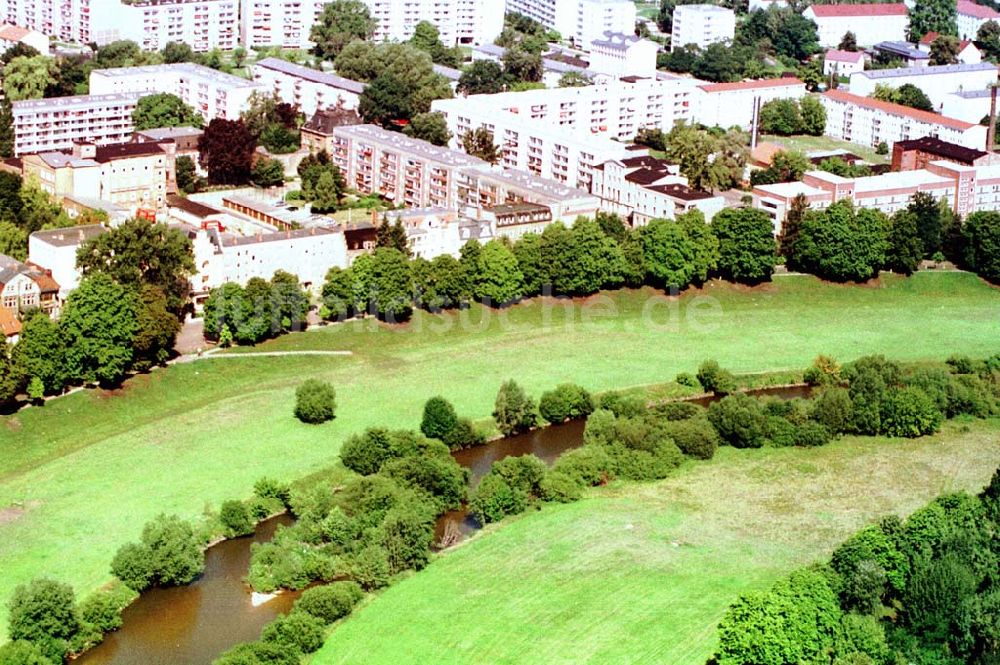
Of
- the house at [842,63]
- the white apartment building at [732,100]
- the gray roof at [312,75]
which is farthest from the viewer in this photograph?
the house at [842,63]

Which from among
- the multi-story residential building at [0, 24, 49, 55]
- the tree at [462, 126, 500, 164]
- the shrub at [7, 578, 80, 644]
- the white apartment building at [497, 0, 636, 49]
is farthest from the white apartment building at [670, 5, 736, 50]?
the shrub at [7, 578, 80, 644]

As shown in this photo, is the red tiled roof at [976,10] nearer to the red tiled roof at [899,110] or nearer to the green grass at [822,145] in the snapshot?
the red tiled roof at [899,110]

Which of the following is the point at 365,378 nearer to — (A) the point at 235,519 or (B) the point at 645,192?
(A) the point at 235,519

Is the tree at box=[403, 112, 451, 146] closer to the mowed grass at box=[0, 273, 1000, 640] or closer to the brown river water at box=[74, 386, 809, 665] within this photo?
the mowed grass at box=[0, 273, 1000, 640]

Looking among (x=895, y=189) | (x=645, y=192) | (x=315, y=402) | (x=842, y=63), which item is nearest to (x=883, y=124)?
(x=895, y=189)

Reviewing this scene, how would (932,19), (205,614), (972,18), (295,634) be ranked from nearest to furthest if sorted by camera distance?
(295,634)
(205,614)
(932,19)
(972,18)

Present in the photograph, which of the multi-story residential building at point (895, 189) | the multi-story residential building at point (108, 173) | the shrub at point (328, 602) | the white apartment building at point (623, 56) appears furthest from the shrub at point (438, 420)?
the white apartment building at point (623, 56)
